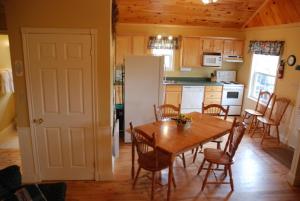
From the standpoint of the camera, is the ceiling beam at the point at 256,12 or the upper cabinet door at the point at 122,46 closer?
the ceiling beam at the point at 256,12

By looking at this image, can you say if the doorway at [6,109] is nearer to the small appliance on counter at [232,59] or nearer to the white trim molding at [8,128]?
the white trim molding at [8,128]

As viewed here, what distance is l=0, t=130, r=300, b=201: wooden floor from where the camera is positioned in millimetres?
3049

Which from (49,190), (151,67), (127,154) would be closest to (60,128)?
(49,190)

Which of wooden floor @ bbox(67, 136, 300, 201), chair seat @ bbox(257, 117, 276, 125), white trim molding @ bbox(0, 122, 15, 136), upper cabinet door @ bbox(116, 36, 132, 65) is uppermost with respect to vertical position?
upper cabinet door @ bbox(116, 36, 132, 65)

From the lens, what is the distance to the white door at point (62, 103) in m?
2.87

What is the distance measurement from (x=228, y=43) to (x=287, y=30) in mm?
1671

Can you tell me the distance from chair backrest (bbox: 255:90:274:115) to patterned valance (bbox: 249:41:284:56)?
95 cm

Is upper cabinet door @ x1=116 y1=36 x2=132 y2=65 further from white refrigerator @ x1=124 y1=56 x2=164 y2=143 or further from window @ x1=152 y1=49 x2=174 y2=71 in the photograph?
white refrigerator @ x1=124 y1=56 x2=164 y2=143

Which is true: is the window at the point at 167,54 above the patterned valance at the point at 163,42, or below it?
below

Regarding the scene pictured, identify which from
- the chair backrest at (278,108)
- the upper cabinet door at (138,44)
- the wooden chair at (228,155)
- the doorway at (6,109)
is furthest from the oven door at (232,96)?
the doorway at (6,109)

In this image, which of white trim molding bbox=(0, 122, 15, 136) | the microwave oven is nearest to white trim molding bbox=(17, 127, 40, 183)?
white trim molding bbox=(0, 122, 15, 136)

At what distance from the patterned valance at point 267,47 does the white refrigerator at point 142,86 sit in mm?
2807

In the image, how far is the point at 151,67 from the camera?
437cm

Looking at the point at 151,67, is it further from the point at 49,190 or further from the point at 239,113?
the point at 239,113
